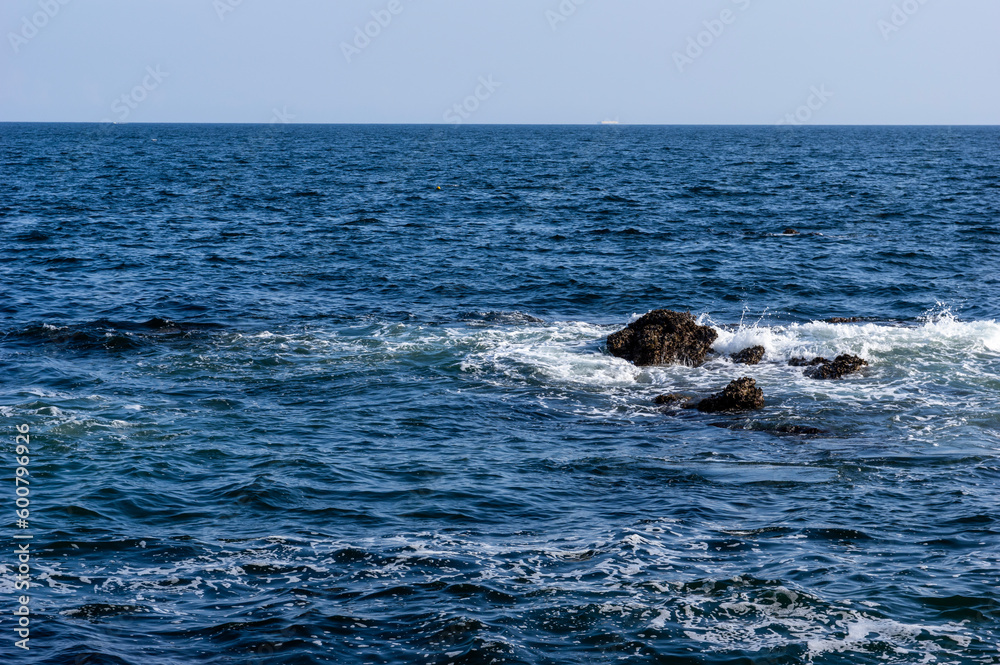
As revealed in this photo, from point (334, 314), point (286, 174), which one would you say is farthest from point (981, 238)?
point (286, 174)

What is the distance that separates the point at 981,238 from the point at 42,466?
38.4m

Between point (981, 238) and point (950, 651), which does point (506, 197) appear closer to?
point (981, 238)

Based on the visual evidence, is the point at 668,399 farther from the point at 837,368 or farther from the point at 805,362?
the point at 805,362

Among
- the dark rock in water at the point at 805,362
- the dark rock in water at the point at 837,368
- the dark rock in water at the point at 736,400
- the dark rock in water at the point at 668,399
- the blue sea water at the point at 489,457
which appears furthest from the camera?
the dark rock in water at the point at 805,362

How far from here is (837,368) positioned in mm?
20344

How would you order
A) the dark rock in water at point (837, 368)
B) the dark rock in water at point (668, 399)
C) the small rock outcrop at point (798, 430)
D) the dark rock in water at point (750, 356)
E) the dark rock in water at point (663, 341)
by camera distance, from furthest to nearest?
the dark rock in water at point (750, 356) < the dark rock in water at point (663, 341) < the dark rock in water at point (837, 368) < the dark rock in water at point (668, 399) < the small rock outcrop at point (798, 430)

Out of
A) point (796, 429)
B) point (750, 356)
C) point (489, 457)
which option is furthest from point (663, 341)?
point (489, 457)

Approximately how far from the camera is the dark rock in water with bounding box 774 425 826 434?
16.7 m

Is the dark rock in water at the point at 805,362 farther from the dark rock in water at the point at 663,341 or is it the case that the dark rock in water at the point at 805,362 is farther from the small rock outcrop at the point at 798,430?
the small rock outcrop at the point at 798,430

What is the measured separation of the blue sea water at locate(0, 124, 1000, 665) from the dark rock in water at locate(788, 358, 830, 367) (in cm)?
35

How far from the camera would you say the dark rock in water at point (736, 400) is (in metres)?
17.8

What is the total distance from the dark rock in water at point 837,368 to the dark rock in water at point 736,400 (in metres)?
3.01

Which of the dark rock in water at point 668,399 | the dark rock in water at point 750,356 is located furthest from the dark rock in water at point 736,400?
the dark rock in water at point 750,356

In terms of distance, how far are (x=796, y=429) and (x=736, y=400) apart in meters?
1.43
